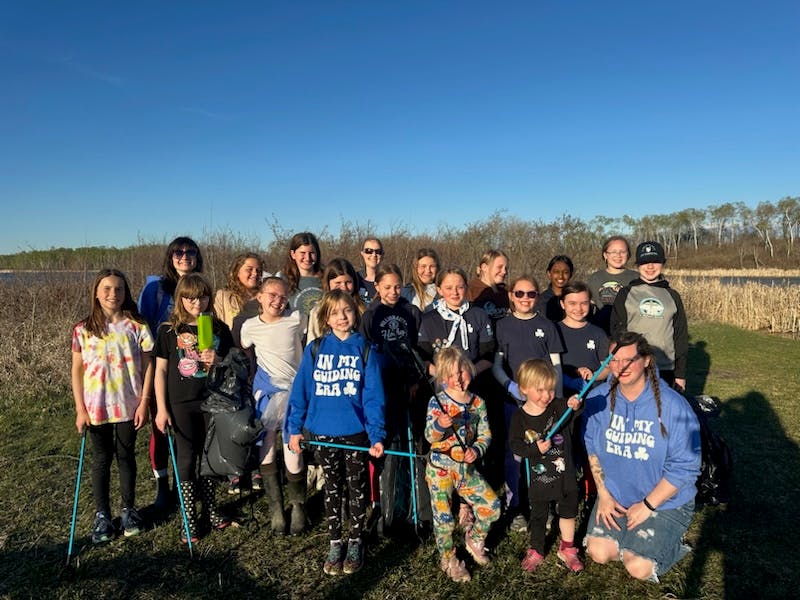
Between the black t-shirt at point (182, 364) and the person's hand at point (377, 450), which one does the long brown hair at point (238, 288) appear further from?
the person's hand at point (377, 450)

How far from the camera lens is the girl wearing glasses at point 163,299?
4379mm

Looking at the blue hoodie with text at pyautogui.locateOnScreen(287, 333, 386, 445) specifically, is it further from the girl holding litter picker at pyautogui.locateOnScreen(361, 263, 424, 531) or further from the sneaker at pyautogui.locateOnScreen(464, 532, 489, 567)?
the sneaker at pyautogui.locateOnScreen(464, 532, 489, 567)

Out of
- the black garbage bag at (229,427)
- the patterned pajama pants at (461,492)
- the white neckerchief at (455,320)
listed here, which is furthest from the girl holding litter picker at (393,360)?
the black garbage bag at (229,427)

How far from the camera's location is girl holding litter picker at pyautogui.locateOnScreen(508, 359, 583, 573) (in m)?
3.26

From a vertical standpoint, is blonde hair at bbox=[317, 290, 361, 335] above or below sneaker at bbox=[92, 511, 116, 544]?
above

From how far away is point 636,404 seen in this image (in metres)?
3.37

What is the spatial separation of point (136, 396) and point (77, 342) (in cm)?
58

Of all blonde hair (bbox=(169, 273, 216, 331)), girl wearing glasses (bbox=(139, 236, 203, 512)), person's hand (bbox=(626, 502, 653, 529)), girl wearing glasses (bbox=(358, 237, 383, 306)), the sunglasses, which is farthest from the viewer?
girl wearing glasses (bbox=(358, 237, 383, 306))

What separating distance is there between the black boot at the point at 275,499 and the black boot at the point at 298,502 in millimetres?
81

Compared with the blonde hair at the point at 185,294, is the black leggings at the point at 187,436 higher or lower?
lower

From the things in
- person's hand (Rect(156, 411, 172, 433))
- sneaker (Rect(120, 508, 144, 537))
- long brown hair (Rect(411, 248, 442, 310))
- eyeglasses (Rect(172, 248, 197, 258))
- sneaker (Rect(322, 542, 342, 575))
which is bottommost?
sneaker (Rect(322, 542, 342, 575))

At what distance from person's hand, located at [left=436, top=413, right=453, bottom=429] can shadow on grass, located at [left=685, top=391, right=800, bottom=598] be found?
70.7 inches

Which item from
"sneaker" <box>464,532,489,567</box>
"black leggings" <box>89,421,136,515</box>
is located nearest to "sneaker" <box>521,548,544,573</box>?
"sneaker" <box>464,532,489,567</box>

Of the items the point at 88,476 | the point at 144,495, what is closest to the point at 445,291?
the point at 144,495
